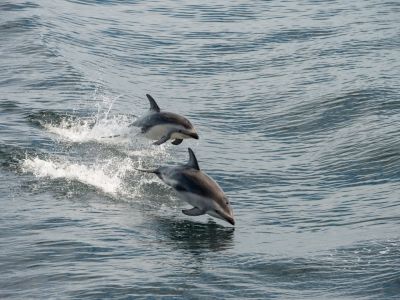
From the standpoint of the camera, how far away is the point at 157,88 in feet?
104

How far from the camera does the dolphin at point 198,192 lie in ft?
59.9

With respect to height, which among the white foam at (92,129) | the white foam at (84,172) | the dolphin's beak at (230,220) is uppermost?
the dolphin's beak at (230,220)

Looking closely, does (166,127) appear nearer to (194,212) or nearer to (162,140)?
(162,140)

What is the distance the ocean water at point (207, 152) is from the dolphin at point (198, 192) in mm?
506

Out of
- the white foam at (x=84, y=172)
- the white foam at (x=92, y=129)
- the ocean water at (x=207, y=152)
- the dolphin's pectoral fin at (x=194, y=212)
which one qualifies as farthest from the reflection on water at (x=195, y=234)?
the white foam at (x=92, y=129)

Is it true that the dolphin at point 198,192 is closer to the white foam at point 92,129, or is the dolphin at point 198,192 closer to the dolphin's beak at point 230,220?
the dolphin's beak at point 230,220

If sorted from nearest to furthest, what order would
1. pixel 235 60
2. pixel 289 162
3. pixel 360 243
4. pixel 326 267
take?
pixel 326 267
pixel 360 243
pixel 289 162
pixel 235 60

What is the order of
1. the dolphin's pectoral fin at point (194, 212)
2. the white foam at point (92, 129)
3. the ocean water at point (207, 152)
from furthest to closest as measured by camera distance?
the white foam at point (92, 129) < the dolphin's pectoral fin at point (194, 212) < the ocean water at point (207, 152)

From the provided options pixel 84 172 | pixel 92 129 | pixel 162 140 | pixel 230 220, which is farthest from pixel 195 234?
pixel 92 129

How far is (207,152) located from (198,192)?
6.18 m

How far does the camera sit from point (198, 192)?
1847 centimetres

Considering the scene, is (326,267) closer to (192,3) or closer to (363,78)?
(363,78)

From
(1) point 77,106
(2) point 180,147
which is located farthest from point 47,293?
(1) point 77,106

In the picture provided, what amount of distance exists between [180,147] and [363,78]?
28.7 ft
